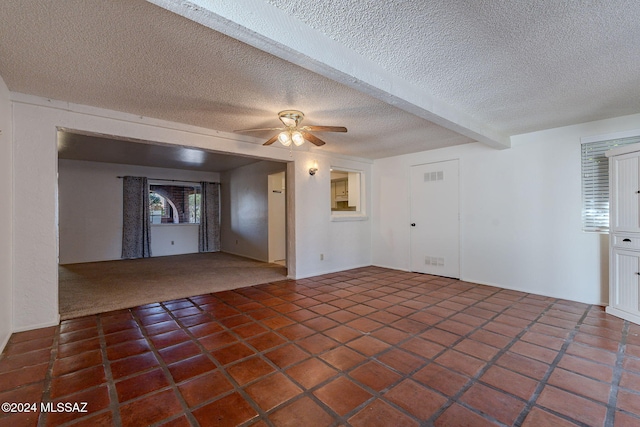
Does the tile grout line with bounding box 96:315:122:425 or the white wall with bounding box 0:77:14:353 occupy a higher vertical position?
the white wall with bounding box 0:77:14:353

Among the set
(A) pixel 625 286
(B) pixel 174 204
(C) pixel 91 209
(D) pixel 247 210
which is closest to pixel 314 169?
(D) pixel 247 210

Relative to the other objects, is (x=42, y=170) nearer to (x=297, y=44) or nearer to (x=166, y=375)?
(x=166, y=375)

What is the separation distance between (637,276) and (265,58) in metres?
4.00

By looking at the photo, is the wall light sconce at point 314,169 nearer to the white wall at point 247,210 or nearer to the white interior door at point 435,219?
the white wall at point 247,210

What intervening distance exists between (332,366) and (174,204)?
725cm

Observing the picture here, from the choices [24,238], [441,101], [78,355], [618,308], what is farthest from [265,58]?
[618,308]

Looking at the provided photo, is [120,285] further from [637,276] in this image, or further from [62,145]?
[637,276]

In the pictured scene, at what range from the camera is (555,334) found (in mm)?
2525

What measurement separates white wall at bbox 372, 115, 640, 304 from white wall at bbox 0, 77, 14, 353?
5255 mm

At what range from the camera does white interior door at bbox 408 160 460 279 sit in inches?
185

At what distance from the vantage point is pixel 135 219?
698cm

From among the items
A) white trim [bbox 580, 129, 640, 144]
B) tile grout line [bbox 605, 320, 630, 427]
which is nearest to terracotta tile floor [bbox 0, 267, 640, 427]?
tile grout line [bbox 605, 320, 630, 427]

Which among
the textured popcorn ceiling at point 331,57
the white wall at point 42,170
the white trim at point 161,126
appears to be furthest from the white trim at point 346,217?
the white wall at point 42,170

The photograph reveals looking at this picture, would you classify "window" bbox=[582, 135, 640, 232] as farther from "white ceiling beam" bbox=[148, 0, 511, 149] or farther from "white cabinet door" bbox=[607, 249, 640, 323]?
"white ceiling beam" bbox=[148, 0, 511, 149]
